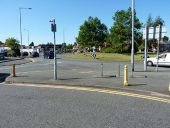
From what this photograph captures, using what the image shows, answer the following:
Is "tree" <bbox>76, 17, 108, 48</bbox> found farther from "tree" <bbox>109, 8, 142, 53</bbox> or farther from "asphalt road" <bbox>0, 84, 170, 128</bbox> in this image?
"asphalt road" <bbox>0, 84, 170, 128</bbox>

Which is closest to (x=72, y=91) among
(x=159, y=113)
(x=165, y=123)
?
(x=159, y=113)

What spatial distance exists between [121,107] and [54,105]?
80.6 inches

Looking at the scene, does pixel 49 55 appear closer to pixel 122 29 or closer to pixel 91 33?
pixel 122 29

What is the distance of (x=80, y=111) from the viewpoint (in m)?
10.7

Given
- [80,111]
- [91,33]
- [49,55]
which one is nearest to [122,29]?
[49,55]

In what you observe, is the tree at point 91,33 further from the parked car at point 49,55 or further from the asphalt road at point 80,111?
the asphalt road at point 80,111

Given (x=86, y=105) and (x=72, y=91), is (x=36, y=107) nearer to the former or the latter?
(x=86, y=105)

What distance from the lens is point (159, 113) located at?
33.9 ft

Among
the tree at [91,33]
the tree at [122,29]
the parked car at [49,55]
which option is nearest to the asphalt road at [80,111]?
the parked car at [49,55]

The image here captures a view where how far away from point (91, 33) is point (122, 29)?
3425cm

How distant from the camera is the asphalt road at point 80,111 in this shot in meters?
9.00

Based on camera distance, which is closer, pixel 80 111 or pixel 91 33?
pixel 80 111

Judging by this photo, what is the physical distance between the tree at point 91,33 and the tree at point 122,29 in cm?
2957

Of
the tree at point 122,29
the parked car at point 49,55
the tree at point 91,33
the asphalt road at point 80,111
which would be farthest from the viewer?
the tree at point 91,33
